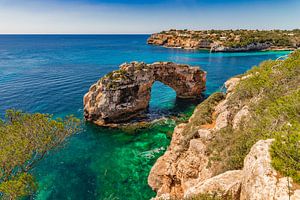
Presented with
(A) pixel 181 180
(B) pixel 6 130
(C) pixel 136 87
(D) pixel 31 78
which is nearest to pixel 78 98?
(C) pixel 136 87

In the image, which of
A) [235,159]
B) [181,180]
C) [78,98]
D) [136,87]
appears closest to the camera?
[235,159]

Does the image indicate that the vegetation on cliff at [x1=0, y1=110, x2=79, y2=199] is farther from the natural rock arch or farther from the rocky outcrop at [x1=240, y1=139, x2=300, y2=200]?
the natural rock arch

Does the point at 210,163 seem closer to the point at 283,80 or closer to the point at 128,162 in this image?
the point at 283,80

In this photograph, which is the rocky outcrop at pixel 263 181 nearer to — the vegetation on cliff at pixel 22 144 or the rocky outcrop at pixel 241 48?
the vegetation on cliff at pixel 22 144

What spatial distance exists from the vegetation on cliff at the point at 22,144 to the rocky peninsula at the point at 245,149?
7.50m

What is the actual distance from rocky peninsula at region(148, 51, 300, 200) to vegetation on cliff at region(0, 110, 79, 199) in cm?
750

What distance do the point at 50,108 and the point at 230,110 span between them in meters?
27.4

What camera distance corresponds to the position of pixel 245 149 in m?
11.2

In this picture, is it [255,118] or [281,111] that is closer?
[281,111]

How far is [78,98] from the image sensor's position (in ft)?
125

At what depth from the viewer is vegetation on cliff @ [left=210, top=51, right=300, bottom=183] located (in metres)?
6.46

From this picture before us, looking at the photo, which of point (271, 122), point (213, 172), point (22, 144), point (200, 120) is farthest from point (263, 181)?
point (22, 144)

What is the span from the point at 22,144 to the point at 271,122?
536 inches

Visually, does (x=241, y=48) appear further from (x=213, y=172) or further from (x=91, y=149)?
(x=213, y=172)
